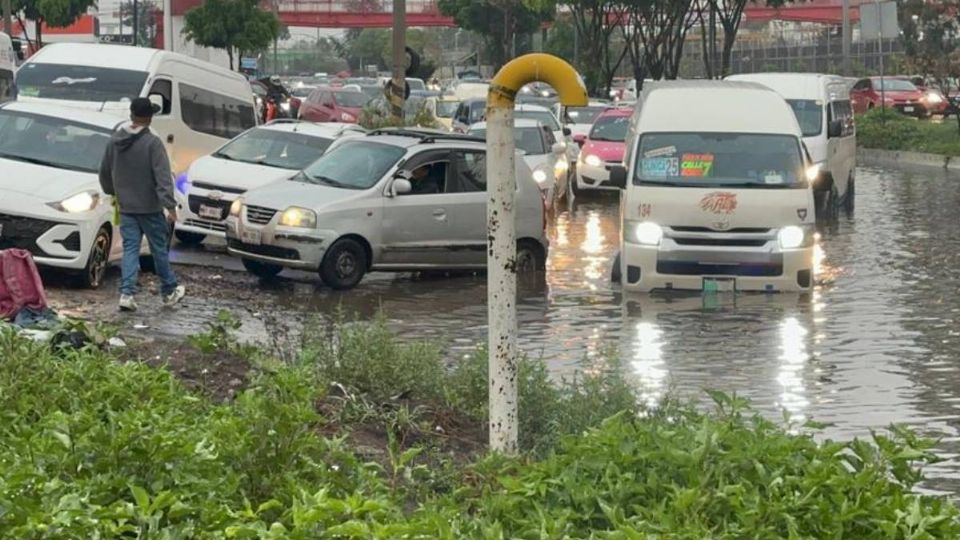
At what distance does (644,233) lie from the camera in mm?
16984

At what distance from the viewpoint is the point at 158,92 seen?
906 inches

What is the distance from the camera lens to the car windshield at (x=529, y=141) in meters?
26.6

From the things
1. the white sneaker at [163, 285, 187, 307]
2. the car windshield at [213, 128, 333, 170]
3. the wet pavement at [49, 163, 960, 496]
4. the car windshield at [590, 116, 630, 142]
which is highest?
the car windshield at [590, 116, 630, 142]

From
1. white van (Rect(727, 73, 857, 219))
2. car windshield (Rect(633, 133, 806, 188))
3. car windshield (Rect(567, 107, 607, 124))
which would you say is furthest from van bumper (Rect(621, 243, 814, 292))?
car windshield (Rect(567, 107, 607, 124))

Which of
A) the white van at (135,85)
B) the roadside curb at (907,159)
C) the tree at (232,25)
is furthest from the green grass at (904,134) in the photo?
the tree at (232,25)

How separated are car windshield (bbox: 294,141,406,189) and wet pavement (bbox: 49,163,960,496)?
1.07 metres

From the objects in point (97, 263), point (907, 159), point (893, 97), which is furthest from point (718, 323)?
point (893, 97)

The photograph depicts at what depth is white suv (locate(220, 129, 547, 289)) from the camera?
1753 cm

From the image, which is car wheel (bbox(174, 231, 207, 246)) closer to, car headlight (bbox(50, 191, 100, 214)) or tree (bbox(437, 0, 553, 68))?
car headlight (bbox(50, 191, 100, 214))

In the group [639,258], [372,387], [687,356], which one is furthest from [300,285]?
[372,387]

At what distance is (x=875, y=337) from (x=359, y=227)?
5463mm

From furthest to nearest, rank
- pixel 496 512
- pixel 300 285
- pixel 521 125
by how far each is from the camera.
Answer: pixel 521 125 → pixel 300 285 → pixel 496 512

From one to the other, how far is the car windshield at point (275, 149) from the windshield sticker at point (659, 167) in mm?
5291

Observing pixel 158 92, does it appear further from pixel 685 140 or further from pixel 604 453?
pixel 604 453
